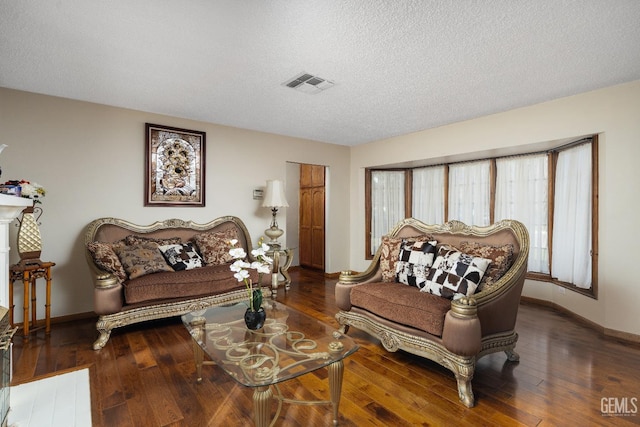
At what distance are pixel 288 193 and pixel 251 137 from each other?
206cm

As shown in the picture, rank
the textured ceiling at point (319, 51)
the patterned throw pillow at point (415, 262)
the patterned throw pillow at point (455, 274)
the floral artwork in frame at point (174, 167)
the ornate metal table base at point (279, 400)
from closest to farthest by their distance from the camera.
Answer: the ornate metal table base at point (279, 400)
the textured ceiling at point (319, 51)
the patterned throw pillow at point (455, 274)
the patterned throw pillow at point (415, 262)
the floral artwork in frame at point (174, 167)

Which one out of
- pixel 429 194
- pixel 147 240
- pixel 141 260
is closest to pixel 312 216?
pixel 429 194

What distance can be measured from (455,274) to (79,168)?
13.0ft

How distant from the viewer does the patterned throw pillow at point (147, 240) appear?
344 cm

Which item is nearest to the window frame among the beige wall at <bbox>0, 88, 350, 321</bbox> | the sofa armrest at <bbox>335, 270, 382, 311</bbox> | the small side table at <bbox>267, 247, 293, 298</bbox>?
the small side table at <bbox>267, 247, 293, 298</bbox>

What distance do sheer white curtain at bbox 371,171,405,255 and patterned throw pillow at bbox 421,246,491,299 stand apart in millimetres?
3081

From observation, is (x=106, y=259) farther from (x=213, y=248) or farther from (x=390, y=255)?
(x=390, y=255)

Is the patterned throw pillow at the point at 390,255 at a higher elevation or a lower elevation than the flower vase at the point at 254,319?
higher

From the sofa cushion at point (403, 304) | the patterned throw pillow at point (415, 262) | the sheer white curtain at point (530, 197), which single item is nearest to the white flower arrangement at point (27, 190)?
the sofa cushion at point (403, 304)

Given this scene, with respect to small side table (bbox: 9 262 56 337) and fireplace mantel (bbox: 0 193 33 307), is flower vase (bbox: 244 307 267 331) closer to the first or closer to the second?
fireplace mantel (bbox: 0 193 33 307)

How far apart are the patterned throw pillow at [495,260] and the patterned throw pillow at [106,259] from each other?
3206 millimetres

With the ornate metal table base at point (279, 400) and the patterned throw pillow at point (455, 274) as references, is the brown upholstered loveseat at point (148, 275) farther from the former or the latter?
the patterned throw pillow at point (455, 274)

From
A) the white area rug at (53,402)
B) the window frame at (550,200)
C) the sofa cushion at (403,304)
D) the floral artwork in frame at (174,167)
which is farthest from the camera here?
the floral artwork in frame at (174,167)

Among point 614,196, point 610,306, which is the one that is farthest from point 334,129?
point 610,306
